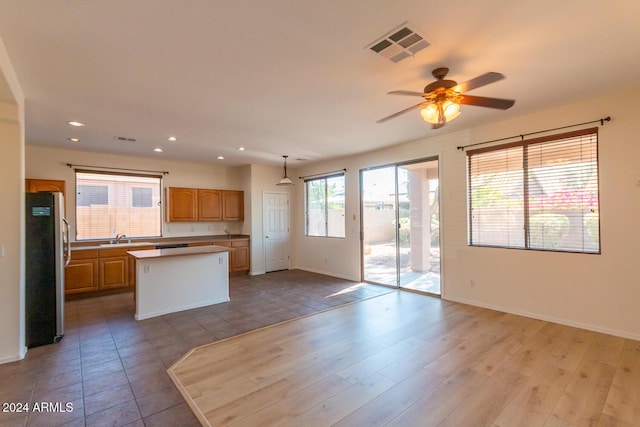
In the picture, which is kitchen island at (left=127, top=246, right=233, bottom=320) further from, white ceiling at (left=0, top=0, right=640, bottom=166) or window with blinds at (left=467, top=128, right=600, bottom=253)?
window with blinds at (left=467, top=128, right=600, bottom=253)

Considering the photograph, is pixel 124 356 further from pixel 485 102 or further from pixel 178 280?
pixel 485 102

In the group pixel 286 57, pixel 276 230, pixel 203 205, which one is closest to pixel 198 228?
pixel 203 205

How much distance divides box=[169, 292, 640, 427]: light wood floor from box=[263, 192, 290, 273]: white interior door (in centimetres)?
373

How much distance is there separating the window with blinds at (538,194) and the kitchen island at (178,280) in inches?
161

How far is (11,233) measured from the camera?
2.94 m

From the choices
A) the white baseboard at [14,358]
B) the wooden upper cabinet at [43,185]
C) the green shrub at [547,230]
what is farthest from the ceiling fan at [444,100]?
the wooden upper cabinet at [43,185]

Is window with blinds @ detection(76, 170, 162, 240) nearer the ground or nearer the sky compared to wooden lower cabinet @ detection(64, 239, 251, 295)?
nearer the sky

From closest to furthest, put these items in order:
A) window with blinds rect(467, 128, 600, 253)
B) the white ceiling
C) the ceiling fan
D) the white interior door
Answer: the white ceiling
the ceiling fan
window with blinds rect(467, 128, 600, 253)
the white interior door

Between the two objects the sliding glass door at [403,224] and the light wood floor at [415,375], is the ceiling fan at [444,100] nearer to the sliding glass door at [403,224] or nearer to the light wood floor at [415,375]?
the light wood floor at [415,375]

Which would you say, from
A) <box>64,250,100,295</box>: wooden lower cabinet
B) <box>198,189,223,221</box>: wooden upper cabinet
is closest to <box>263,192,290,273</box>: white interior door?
<box>198,189,223,221</box>: wooden upper cabinet

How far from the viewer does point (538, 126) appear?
3857mm

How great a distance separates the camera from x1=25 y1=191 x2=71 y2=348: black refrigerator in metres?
3.25

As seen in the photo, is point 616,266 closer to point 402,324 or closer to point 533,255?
point 533,255

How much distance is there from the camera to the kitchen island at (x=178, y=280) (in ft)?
13.5
